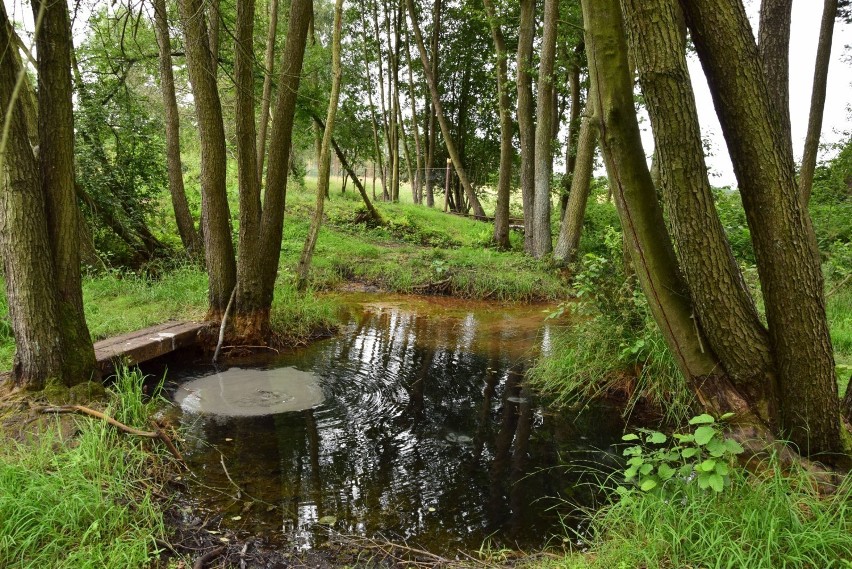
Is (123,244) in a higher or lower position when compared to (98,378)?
higher

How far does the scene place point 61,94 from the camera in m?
3.85

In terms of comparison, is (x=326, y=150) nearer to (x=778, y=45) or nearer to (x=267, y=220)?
(x=267, y=220)

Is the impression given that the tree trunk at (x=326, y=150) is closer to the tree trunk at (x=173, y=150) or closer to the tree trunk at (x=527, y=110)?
the tree trunk at (x=173, y=150)

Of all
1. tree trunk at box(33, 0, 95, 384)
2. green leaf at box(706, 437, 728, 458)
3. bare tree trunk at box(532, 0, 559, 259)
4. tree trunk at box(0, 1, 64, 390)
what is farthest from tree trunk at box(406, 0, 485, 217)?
green leaf at box(706, 437, 728, 458)

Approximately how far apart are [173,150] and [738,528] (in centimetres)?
908

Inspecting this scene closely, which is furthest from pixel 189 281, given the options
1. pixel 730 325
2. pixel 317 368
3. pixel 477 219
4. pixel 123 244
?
pixel 477 219

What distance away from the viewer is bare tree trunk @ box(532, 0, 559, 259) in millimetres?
10656

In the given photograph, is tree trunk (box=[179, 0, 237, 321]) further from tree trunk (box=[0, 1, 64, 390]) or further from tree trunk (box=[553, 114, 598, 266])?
tree trunk (box=[553, 114, 598, 266])

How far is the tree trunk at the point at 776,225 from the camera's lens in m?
2.69

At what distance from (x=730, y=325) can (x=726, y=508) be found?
926 mm

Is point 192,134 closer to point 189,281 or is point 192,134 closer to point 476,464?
point 189,281

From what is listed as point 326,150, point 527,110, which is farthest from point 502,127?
point 326,150

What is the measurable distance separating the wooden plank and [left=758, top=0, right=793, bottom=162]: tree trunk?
234 inches

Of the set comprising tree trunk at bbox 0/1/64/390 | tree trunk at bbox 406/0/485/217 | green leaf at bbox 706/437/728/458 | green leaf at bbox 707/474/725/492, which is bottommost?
green leaf at bbox 707/474/725/492
